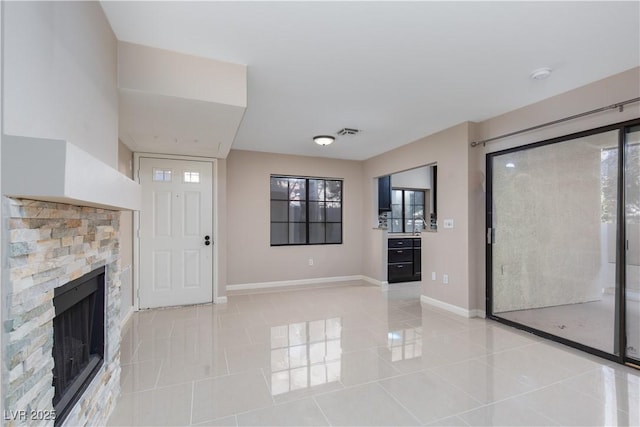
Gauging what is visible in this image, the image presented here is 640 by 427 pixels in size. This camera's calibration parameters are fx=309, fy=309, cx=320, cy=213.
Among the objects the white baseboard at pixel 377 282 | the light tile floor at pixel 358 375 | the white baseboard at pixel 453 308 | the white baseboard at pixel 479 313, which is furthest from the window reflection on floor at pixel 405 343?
the white baseboard at pixel 377 282

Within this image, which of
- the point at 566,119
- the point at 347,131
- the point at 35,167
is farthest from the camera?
the point at 347,131

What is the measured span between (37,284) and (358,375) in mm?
2124

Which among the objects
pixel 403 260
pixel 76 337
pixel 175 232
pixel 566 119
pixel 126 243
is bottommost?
pixel 403 260

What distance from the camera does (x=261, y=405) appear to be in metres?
2.06

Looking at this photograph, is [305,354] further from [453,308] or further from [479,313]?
[479,313]

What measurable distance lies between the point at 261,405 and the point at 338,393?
54cm

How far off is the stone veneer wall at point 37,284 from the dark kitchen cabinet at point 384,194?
5041 millimetres

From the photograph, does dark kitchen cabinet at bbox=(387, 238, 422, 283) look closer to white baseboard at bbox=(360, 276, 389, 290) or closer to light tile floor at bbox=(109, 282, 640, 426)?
white baseboard at bbox=(360, 276, 389, 290)

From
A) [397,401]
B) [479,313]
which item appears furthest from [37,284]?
[479,313]

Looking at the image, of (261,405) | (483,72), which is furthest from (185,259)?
(483,72)

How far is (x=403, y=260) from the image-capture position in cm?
607

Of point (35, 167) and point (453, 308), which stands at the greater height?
point (35, 167)

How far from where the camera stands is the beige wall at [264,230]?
5.34 meters

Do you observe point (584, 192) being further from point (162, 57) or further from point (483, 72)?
point (162, 57)
